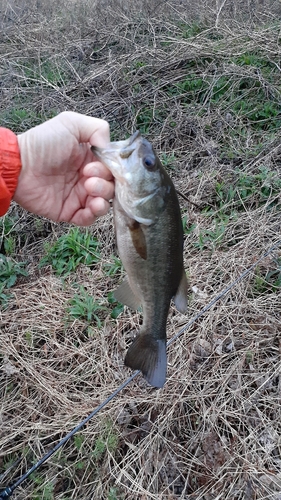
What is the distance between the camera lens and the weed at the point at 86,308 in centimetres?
365

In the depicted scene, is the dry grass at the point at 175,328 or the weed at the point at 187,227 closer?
the dry grass at the point at 175,328

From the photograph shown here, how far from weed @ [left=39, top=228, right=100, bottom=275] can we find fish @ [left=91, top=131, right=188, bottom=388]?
7.24 ft

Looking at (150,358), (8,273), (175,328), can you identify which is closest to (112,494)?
(150,358)

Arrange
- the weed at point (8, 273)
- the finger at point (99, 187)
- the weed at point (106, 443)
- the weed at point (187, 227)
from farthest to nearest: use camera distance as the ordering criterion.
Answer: the weed at point (187, 227)
the weed at point (8, 273)
the weed at point (106, 443)
the finger at point (99, 187)

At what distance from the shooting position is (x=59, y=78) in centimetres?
678

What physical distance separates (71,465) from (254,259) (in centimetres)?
208

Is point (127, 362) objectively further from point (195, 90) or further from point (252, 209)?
point (195, 90)

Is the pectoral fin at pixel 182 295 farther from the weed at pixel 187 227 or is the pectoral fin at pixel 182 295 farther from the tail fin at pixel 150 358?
the weed at pixel 187 227

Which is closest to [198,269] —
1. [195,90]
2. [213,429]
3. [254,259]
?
[254,259]

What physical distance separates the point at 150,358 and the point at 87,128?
41.4 inches

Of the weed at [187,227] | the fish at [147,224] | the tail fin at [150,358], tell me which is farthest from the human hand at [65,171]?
the weed at [187,227]

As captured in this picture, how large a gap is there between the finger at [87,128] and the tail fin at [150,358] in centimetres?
88

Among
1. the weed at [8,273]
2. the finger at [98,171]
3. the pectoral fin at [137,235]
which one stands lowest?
the weed at [8,273]

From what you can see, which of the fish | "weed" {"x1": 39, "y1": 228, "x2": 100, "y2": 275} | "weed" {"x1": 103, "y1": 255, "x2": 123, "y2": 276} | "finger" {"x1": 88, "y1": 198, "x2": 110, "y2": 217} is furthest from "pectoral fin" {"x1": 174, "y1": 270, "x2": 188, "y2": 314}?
"weed" {"x1": 39, "y1": 228, "x2": 100, "y2": 275}
